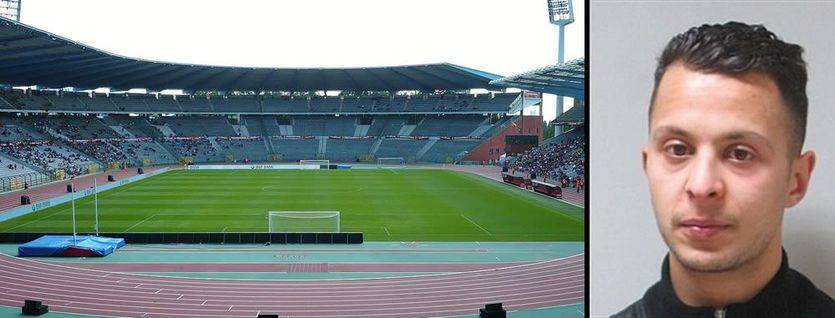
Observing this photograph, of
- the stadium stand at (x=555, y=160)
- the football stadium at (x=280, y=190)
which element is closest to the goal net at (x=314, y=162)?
the football stadium at (x=280, y=190)

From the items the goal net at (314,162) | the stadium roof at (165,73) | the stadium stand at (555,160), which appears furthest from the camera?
the goal net at (314,162)

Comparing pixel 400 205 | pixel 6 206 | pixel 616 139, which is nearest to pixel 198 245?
pixel 400 205

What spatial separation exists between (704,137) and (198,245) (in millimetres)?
8954

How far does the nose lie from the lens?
2.41 meters

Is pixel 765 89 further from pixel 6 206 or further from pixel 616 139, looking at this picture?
pixel 6 206

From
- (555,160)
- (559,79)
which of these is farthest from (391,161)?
(559,79)

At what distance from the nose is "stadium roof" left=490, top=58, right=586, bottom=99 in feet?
22.0

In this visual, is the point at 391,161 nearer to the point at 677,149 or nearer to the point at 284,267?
the point at 284,267

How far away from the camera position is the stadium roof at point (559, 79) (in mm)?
10638

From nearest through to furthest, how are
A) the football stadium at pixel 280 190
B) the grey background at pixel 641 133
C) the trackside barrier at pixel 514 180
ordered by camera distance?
the grey background at pixel 641 133 → the football stadium at pixel 280 190 → the trackside barrier at pixel 514 180

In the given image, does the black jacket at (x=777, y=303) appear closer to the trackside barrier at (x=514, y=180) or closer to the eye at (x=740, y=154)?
the eye at (x=740, y=154)

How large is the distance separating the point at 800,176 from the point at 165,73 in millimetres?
26820

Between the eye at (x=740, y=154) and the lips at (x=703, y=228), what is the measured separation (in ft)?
0.91

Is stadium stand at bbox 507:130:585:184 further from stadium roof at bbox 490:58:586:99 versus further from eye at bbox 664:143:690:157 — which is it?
eye at bbox 664:143:690:157
